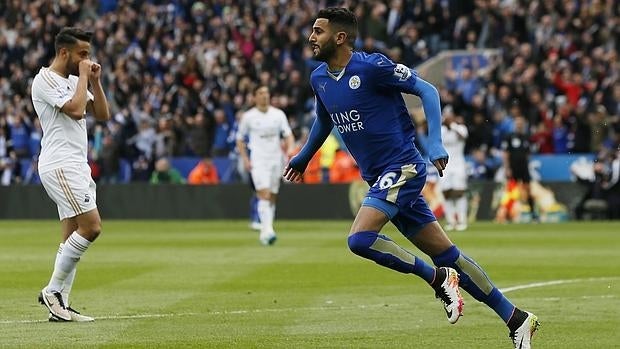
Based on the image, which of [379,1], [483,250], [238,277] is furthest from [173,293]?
[379,1]

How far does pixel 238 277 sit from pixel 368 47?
59.9 feet

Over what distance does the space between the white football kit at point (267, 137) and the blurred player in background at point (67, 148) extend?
11503 mm

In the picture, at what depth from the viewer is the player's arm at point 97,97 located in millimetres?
11445

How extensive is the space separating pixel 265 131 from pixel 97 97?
38.3ft

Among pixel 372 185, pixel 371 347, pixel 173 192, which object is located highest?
pixel 372 185

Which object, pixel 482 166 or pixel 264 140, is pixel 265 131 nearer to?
pixel 264 140

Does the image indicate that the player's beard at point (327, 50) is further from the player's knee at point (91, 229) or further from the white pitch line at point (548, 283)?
the white pitch line at point (548, 283)

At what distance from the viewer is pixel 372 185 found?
31.5 feet

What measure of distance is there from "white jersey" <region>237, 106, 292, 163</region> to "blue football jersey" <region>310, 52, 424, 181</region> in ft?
Answer: 44.2

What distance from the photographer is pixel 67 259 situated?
456 inches

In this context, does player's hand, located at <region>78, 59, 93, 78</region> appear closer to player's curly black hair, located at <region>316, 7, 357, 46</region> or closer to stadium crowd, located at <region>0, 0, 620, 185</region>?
player's curly black hair, located at <region>316, 7, 357, 46</region>

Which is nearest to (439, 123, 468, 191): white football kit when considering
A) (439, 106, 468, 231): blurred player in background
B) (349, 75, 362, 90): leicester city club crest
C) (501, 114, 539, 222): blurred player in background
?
(439, 106, 468, 231): blurred player in background

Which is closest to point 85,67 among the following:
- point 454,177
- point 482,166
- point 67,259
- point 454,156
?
point 67,259

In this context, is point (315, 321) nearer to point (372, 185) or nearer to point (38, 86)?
point (372, 185)
